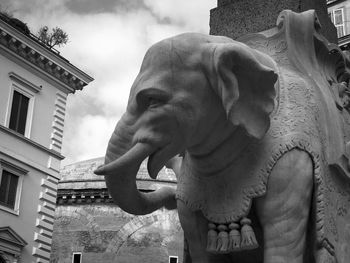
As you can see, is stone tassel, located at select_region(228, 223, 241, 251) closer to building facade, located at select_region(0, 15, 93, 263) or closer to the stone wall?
building facade, located at select_region(0, 15, 93, 263)

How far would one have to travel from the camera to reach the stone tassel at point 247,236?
80.7 inches

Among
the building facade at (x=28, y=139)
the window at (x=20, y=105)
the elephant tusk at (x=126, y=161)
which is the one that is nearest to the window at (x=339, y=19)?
the building facade at (x=28, y=139)

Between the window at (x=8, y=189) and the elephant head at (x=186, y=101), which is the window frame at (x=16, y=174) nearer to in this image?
the window at (x=8, y=189)

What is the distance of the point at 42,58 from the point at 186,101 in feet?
69.8

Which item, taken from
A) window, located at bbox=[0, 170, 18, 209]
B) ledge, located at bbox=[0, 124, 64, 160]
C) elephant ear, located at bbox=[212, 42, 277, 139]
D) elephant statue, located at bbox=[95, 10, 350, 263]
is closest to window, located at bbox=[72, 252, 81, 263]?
ledge, located at bbox=[0, 124, 64, 160]

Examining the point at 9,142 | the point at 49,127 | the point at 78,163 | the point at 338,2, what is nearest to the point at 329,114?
the point at 9,142

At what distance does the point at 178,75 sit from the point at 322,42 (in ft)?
2.78

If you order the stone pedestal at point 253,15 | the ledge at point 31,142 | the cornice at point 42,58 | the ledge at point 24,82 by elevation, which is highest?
the cornice at point 42,58

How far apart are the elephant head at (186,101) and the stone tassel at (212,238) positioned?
30 cm

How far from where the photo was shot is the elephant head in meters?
2.01

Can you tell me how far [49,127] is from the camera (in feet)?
73.3

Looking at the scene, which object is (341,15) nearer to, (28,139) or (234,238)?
(28,139)

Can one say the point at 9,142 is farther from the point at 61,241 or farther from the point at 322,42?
the point at 322,42

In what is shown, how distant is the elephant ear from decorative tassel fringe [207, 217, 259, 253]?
33 cm
